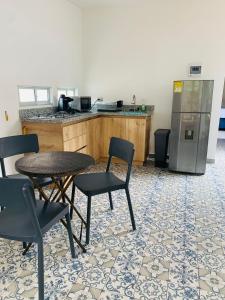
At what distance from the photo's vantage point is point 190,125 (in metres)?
3.82

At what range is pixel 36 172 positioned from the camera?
5.72 ft

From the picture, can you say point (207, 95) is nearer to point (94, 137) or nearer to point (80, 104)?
point (94, 137)

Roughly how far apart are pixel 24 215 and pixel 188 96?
120 inches

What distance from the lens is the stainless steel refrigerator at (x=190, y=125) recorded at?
3.64m

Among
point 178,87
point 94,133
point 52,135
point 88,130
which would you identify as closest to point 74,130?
point 52,135

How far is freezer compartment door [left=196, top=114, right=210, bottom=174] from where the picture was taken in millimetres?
3720

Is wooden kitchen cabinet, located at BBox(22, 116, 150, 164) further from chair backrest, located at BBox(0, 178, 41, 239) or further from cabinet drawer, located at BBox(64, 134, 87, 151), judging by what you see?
chair backrest, located at BBox(0, 178, 41, 239)

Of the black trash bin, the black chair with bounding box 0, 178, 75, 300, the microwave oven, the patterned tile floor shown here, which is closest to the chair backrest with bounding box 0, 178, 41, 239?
the black chair with bounding box 0, 178, 75, 300

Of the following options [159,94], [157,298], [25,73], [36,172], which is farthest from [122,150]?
[159,94]

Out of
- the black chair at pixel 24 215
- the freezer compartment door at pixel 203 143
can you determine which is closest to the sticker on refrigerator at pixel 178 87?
the freezer compartment door at pixel 203 143

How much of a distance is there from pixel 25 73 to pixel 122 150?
191cm

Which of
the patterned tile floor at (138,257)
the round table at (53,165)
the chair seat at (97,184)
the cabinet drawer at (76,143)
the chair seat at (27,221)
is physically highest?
the round table at (53,165)

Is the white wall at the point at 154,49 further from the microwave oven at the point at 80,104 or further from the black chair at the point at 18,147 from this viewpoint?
the black chair at the point at 18,147

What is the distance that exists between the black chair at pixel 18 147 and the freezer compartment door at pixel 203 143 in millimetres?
2566
